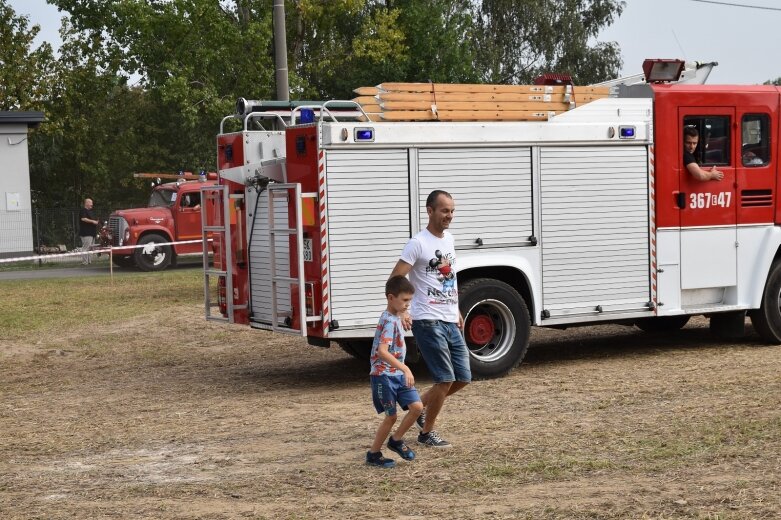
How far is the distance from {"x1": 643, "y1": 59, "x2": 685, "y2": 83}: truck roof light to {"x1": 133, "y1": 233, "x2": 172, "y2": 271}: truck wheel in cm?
1867

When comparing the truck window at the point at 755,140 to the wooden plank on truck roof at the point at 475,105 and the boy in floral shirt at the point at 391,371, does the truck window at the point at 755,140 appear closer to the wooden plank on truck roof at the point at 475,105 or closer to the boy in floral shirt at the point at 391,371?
the wooden plank on truck roof at the point at 475,105

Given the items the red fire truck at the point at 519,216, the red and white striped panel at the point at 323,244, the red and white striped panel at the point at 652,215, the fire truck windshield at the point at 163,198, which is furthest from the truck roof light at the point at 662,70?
the fire truck windshield at the point at 163,198

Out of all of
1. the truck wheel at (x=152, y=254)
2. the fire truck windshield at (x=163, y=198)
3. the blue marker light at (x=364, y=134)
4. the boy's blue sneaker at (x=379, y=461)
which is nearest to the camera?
the boy's blue sneaker at (x=379, y=461)

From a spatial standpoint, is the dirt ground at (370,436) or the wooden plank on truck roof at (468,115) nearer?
the dirt ground at (370,436)

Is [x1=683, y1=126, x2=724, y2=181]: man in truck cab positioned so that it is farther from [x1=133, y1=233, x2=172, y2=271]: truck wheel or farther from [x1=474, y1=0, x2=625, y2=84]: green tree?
[x1=474, y1=0, x2=625, y2=84]: green tree

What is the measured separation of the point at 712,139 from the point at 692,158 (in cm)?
40

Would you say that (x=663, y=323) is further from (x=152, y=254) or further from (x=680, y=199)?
(x=152, y=254)

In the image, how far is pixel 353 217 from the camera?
10797 millimetres

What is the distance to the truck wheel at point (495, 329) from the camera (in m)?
11.3

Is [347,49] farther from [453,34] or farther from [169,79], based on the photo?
[169,79]

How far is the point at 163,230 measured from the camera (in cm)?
2972

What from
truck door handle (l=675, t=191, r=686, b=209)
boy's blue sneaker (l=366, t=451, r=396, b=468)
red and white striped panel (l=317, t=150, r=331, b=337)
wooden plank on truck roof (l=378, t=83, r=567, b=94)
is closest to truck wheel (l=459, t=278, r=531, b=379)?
red and white striped panel (l=317, t=150, r=331, b=337)

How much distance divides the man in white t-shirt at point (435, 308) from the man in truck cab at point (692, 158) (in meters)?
4.68

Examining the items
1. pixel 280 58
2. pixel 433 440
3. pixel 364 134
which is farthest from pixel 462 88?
pixel 280 58
